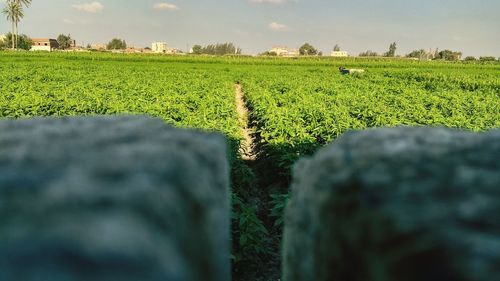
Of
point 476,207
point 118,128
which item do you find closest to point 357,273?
point 476,207

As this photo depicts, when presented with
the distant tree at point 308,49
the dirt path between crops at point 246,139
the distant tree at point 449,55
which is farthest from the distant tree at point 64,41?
the dirt path between crops at point 246,139

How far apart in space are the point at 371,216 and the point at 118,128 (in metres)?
0.63

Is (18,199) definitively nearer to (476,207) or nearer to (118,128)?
(118,128)

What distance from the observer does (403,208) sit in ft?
2.50

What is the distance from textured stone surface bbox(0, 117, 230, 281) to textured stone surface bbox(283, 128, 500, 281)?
238 mm

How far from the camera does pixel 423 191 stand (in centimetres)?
80

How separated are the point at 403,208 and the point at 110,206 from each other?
49 centimetres

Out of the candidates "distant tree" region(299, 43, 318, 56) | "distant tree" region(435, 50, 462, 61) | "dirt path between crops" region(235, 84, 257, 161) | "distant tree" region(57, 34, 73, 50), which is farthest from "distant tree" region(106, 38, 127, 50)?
"dirt path between crops" region(235, 84, 257, 161)

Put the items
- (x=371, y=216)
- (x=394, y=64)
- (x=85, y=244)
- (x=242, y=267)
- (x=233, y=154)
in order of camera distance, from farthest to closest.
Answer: (x=394, y=64) → (x=233, y=154) → (x=242, y=267) → (x=371, y=216) → (x=85, y=244)

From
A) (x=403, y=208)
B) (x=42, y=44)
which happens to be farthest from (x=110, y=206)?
(x=42, y=44)

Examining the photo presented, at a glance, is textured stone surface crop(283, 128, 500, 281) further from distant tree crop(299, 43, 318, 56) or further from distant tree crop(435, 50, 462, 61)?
distant tree crop(299, 43, 318, 56)

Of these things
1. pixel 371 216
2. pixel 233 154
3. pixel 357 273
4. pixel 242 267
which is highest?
pixel 371 216

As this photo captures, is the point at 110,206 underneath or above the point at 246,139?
above

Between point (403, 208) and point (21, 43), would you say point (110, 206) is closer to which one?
point (403, 208)
